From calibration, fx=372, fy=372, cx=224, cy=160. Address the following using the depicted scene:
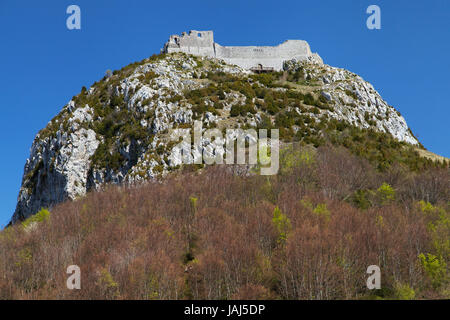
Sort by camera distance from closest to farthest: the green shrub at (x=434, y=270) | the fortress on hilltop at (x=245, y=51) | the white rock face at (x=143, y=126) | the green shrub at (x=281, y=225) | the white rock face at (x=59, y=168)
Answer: the green shrub at (x=434, y=270) → the green shrub at (x=281, y=225) → the white rock face at (x=143, y=126) → the white rock face at (x=59, y=168) → the fortress on hilltop at (x=245, y=51)

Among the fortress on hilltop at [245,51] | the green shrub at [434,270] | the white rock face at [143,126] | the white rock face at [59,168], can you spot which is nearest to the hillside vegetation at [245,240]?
the green shrub at [434,270]

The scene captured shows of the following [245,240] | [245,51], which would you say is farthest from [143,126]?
[245,51]

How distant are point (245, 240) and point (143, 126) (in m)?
23.1

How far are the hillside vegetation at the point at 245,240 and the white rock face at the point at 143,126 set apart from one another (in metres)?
5.34

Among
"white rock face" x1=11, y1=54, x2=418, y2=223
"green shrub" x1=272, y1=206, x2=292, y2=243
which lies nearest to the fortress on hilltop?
"white rock face" x1=11, y1=54, x2=418, y2=223

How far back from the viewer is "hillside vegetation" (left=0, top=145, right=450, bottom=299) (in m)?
20.8

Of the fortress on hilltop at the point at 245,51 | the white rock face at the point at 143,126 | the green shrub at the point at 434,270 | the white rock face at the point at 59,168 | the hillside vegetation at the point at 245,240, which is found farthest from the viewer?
the fortress on hilltop at the point at 245,51

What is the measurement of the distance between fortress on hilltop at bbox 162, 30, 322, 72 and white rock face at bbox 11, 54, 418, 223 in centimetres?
857

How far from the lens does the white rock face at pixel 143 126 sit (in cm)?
3984

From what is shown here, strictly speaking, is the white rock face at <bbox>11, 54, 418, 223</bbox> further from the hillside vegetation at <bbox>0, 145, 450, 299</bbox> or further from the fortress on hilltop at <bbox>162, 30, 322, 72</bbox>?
the fortress on hilltop at <bbox>162, 30, 322, 72</bbox>

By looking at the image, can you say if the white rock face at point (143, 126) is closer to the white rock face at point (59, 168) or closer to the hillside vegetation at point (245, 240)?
the white rock face at point (59, 168)
